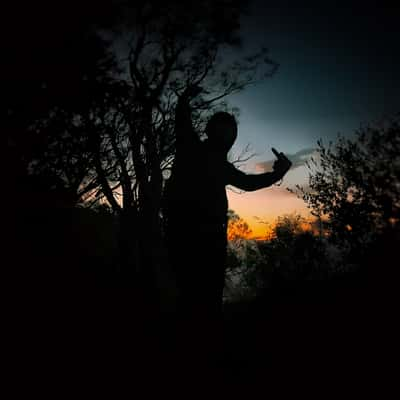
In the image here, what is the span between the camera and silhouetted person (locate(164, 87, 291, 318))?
9.62 feet

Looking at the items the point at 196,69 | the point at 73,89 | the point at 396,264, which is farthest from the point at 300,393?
the point at 196,69

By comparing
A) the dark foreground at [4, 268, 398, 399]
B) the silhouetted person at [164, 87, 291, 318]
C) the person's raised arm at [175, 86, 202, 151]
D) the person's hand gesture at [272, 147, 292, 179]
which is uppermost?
the person's raised arm at [175, 86, 202, 151]

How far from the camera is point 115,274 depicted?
11156mm

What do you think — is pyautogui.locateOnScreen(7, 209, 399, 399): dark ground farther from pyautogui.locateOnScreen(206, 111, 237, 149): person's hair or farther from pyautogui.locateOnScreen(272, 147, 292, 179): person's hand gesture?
pyautogui.locateOnScreen(206, 111, 237, 149): person's hair

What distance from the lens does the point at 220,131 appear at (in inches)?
124

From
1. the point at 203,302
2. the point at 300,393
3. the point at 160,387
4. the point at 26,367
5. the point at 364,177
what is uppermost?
the point at 364,177

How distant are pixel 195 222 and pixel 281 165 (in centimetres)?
148

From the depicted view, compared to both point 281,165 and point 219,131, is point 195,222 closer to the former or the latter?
point 219,131

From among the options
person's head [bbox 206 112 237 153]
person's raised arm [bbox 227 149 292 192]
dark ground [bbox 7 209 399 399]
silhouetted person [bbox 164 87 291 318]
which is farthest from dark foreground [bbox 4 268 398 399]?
person's head [bbox 206 112 237 153]

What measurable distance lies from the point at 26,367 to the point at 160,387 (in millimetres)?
1550

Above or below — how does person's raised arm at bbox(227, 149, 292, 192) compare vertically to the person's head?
below

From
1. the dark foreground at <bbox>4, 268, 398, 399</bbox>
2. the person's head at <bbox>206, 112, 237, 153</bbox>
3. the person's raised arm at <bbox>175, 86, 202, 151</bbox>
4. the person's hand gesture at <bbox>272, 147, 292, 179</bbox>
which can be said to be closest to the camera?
the dark foreground at <bbox>4, 268, 398, 399</bbox>

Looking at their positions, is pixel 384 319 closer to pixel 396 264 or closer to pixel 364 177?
pixel 396 264

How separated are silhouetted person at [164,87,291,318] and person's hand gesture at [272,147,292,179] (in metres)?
0.85
